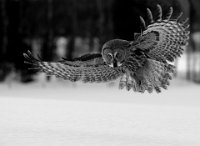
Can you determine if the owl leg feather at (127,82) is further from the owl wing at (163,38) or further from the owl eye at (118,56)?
the owl eye at (118,56)

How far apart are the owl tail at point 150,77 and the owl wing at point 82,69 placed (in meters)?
0.23

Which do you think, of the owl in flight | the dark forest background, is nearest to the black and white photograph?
the owl in flight

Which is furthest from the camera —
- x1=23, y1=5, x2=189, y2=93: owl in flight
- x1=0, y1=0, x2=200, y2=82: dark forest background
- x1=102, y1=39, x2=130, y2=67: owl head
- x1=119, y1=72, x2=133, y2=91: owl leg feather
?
x1=0, y1=0, x2=200, y2=82: dark forest background

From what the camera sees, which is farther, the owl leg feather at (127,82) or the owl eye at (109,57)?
the owl leg feather at (127,82)

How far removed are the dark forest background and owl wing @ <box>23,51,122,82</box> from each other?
12.0 m

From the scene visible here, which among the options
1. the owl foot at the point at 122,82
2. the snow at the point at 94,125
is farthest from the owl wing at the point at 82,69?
the snow at the point at 94,125

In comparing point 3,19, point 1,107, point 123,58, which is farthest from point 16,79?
point 123,58

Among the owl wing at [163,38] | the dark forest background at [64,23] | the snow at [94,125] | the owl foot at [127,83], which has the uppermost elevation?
the dark forest background at [64,23]

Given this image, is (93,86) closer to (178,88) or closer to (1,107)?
(178,88)

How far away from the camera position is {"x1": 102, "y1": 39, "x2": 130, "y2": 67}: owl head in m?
6.09

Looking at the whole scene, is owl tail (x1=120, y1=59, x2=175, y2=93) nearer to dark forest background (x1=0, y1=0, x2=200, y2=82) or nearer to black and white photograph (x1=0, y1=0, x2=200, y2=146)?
black and white photograph (x1=0, y1=0, x2=200, y2=146)

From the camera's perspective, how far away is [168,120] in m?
8.87

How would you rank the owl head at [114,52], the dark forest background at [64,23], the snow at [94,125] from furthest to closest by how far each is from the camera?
the dark forest background at [64,23]
the snow at [94,125]
the owl head at [114,52]

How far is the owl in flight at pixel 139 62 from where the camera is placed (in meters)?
6.38
